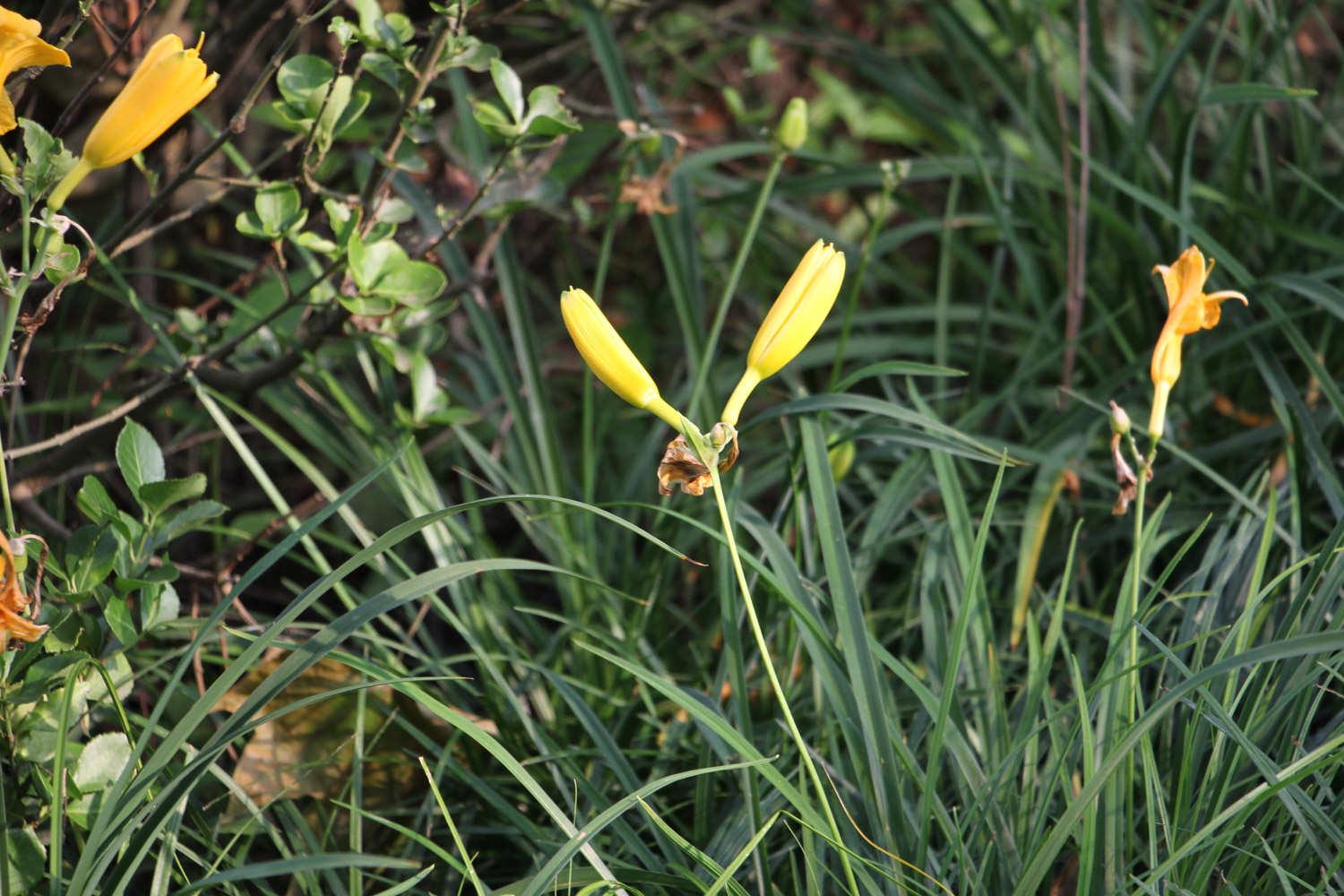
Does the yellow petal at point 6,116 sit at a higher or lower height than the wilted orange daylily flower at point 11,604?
higher

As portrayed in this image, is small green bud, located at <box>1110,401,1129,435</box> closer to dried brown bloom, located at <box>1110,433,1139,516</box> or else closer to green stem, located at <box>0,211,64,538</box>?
dried brown bloom, located at <box>1110,433,1139,516</box>

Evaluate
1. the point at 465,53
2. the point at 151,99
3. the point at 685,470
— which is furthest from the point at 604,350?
the point at 465,53

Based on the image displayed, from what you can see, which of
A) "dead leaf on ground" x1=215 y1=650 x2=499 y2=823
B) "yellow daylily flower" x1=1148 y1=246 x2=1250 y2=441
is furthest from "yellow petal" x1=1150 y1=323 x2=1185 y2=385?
"dead leaf on ground" x1=215 y1=650 x2=499 y2=823

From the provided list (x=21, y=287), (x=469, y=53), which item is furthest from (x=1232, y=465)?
(x=21, y=287)

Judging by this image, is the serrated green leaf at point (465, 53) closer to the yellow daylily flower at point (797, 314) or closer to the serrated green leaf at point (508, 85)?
the serrated green leaf at point (508, 85)

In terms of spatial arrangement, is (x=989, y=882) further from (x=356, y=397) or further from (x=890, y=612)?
(x=356, y=397)

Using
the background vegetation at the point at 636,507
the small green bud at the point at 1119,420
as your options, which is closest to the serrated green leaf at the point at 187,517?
the background vegetation at the point at 636,507

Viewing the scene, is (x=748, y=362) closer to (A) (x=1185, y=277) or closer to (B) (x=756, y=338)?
(B) (x=756, y=338)
